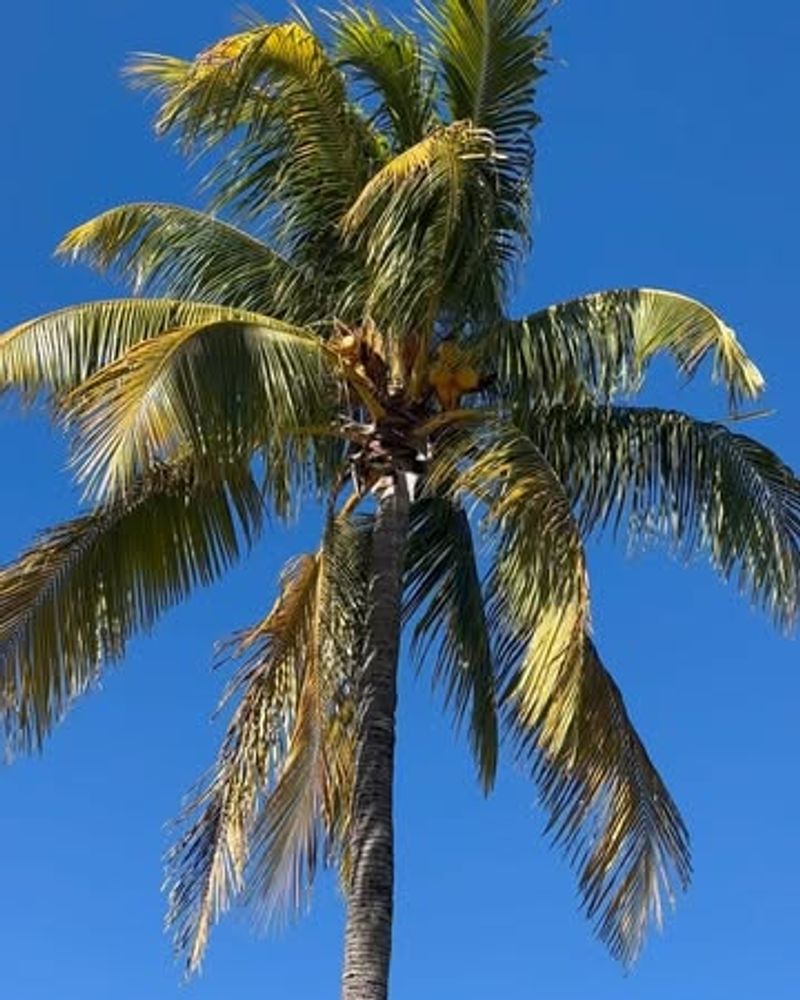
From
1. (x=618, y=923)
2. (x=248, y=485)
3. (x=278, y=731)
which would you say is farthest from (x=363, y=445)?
(x=618, y=923)

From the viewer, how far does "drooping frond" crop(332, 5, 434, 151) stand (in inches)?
539

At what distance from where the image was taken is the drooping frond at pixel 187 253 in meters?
14.4

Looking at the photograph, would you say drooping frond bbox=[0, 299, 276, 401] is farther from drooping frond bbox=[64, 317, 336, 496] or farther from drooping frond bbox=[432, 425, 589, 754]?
drooping frond bbox=[432, 425, 589, 754]

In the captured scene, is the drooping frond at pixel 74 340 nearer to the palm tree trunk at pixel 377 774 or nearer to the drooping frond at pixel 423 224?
the drooping frond at pixel 423 224

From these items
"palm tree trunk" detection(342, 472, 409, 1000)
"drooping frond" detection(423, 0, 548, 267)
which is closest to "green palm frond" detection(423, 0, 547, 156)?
"drooping frond" detection(423, 0, 548, 267)

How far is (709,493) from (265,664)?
120 inches

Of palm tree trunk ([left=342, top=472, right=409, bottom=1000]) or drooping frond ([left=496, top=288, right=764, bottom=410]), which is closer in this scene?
palm tree trunk ([left=342, top=472, right=409, bottom=1000])

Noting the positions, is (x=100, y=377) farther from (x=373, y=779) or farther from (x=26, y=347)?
(x=373, y=779)

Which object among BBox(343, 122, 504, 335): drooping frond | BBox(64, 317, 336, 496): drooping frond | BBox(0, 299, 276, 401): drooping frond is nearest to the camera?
BBox(64, 317, 336, 496): drooping frond

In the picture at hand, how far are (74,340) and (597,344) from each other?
3.31m

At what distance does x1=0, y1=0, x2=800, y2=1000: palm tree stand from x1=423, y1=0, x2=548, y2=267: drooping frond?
2 cm

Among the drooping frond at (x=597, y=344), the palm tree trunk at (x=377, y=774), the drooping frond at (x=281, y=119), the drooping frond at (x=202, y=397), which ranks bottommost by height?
the palm tree trunk at (x=377, y=774)

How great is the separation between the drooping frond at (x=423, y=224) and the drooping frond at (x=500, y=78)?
1.72 feet

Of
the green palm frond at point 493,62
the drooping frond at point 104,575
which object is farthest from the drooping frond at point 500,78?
the drooping frond at point 104,575
